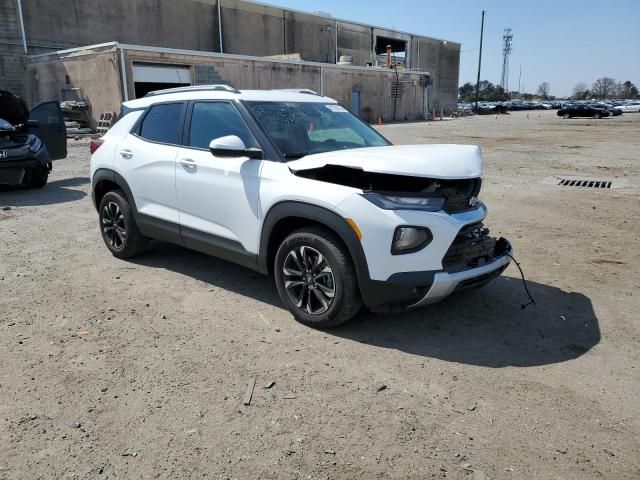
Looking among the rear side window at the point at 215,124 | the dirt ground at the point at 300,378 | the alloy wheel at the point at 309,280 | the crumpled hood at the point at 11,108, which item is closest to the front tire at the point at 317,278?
the alloy wheel at the point at 309,280

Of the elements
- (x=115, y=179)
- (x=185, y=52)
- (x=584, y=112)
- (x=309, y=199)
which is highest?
(x=185, y=52)

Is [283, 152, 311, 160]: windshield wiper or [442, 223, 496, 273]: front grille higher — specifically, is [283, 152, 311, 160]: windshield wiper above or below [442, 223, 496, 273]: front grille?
above

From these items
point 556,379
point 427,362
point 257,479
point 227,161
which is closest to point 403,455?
point 257,479

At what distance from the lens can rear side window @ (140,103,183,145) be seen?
17.1 ft

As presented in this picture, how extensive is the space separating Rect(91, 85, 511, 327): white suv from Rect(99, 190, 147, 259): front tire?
5.2 inches

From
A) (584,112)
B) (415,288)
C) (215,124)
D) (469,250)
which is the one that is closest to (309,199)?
(415,288)

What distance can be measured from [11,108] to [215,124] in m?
10.3

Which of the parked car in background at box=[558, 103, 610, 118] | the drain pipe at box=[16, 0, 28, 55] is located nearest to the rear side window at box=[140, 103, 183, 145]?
the drain pipe at box=[16, 0, 28, 55]

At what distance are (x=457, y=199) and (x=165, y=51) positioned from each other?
2607 cm

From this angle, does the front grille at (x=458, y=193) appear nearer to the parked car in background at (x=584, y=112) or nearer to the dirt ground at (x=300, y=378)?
Result: the dirt ground at (x=300, y=378)

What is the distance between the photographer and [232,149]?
4.26 m

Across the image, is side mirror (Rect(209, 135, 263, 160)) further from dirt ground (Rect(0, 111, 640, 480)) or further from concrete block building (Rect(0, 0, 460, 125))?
concrete block building (Rect(0, 0, 460, 125))

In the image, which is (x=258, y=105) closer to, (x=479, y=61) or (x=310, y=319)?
(x=310, y=319)

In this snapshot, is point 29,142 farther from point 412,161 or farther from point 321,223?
point 412,161
